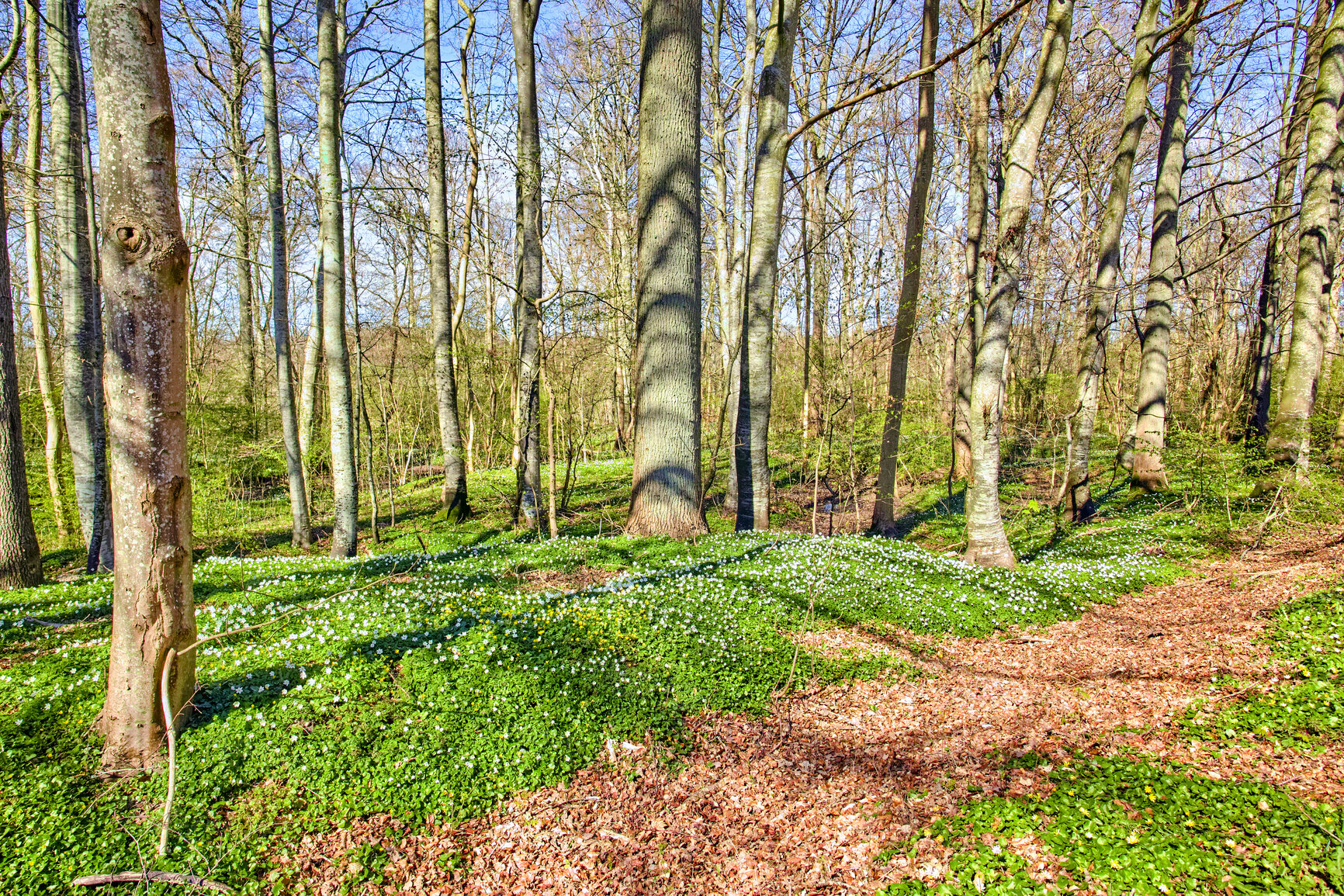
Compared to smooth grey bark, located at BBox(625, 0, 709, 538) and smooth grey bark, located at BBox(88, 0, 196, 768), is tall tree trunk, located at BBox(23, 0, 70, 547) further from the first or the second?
smooth grey bark, located at BBox(88, 0, 196, 768)

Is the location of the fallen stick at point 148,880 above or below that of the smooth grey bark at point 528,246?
below

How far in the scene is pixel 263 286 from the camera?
85.1ft

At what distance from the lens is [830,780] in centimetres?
405

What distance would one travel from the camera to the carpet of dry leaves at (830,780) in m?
3.37

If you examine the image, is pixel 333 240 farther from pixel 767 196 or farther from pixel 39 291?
pixel 39 291

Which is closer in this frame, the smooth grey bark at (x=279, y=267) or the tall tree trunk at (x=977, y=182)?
the tall tree trunk at (x=977, y=182)

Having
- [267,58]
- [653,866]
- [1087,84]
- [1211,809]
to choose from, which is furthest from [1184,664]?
[1087,84]

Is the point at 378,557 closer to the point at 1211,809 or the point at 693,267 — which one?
the point at 693,267

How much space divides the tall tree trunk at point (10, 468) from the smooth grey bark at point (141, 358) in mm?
5646

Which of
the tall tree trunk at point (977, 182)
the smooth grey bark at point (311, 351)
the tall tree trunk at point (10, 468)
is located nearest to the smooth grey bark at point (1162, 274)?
the tall tree trunk at point (977, 182)

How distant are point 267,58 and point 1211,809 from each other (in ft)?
46.3

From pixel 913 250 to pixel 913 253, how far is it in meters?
0.69

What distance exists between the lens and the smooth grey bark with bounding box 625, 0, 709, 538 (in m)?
8.70

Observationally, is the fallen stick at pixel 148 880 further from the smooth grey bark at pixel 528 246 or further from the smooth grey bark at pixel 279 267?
the smooth grey bark at pixel 279 267
